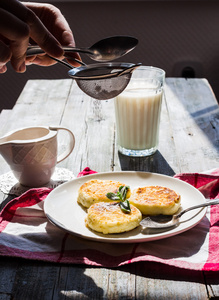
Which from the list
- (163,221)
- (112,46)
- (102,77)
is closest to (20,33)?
(102,77)

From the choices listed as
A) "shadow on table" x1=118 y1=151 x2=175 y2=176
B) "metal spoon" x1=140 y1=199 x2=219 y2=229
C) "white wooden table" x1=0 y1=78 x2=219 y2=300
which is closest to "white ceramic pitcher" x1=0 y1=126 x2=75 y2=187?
"white wooden table" x1=0 y1=78 x2=219 y2=300

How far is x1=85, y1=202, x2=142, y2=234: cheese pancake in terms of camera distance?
79 centimetres

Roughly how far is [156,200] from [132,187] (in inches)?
5.6

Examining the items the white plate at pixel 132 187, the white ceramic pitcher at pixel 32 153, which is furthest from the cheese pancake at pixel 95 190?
the white ceramic pitcher at pixel 32 153

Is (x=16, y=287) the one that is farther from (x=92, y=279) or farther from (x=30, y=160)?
(x=30, y=160)

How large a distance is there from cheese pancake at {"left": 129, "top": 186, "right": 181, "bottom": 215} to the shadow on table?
0.75ft

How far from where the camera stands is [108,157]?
1.23 metres

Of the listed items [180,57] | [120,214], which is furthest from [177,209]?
[180,57]

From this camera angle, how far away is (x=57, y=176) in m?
1.13

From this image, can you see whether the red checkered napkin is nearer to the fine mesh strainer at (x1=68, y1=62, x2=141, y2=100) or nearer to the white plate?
the white plate

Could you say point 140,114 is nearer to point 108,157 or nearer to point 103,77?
point 108,157

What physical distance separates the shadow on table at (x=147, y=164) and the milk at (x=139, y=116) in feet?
0.12

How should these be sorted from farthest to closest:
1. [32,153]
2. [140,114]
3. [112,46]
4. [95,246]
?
[140,114] → [112,46] → [32,153] → [95,246]

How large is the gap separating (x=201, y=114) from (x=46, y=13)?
2.00 feet
